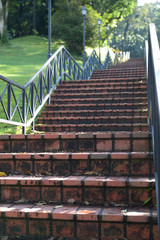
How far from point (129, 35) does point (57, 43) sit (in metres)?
33.0

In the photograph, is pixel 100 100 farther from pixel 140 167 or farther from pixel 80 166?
pixel 140 167

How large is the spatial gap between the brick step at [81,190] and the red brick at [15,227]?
1.07 ft

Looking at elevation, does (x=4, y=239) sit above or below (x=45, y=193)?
below

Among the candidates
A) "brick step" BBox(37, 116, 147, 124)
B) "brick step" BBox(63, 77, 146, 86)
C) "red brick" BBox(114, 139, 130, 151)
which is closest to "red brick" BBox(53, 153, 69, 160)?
"red brick" BBox(114, 139, 130, 151)

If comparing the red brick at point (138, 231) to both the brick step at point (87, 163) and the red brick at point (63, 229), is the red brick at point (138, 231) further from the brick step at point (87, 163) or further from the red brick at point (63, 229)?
the brick step at point (87, 163)

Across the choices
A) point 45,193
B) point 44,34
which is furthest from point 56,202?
point 44,34

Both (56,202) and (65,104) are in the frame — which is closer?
(56,202)

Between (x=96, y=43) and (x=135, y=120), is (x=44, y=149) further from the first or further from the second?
(x=96, y=43)

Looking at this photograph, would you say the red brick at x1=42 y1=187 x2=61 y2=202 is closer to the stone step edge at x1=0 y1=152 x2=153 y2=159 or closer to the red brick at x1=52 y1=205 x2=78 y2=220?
the red brick at x1=52 y1=205 x2=78 y2=220

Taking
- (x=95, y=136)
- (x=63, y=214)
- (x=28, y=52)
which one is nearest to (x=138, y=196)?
(x=63, y=214)

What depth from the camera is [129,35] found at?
6156cm

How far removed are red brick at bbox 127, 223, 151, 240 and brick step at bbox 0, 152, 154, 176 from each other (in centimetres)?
72

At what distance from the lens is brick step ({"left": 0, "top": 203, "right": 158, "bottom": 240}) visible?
298cm

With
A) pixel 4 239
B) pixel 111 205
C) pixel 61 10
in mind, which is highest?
pixel 61 10
